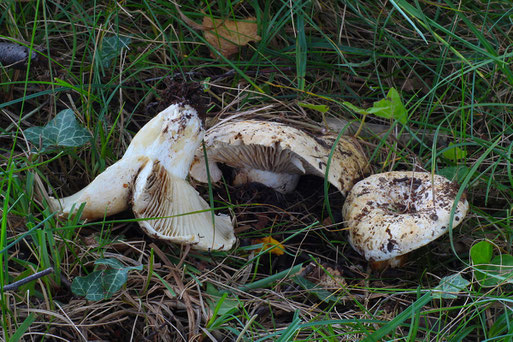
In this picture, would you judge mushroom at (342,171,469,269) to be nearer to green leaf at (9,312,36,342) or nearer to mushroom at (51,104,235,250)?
mushroom at (51,104,235,250)

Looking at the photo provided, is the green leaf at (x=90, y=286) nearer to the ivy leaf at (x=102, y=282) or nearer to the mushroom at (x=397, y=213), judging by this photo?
the ivy leaf at (x=102, y=282)

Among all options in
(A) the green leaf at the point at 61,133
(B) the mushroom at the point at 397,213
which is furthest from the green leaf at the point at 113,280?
(B) the mushroom at the point at 397,213

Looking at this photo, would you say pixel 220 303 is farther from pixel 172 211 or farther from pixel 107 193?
pixel 107 193

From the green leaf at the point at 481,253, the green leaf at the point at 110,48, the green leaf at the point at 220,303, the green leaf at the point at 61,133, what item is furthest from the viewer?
the green leaf at the point at 110,48

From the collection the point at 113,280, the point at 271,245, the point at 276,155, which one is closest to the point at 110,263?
the point at 113,280

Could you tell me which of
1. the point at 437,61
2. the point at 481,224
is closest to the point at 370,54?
the point at 437,61

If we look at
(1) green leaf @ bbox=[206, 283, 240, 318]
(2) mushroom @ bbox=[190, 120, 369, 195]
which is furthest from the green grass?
(2) mushroom @ bbox=[190, 120, 369, 195]
